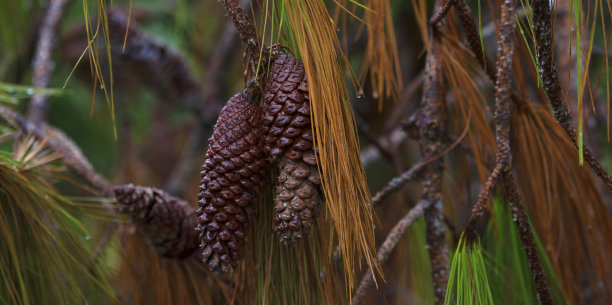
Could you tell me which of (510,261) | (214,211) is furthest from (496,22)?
(214,211)

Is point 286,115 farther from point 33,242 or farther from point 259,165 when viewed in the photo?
point 33,242

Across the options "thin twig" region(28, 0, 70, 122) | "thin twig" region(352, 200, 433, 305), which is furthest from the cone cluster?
"thin twig" region(28, 0, 70, 122)

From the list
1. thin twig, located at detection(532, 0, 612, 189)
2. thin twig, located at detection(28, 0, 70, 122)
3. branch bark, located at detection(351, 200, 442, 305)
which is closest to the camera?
thin twig, located at detection(532, 0, 612, 189)

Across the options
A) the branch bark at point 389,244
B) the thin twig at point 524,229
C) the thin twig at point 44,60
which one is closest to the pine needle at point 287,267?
the branch bark at point 389,244

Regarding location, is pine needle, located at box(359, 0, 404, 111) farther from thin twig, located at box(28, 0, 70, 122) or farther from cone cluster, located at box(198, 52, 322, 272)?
thin twig, located at box(28, 0, 70, 122)

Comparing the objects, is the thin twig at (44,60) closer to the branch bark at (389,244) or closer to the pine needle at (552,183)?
the branch bark at (389,244)
